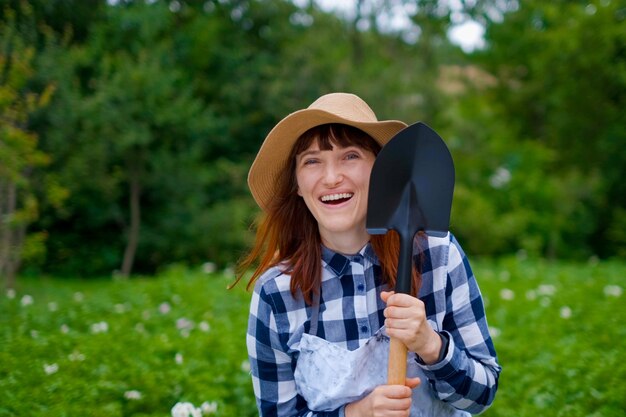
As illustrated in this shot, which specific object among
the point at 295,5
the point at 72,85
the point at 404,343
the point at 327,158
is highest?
the point at 295,5

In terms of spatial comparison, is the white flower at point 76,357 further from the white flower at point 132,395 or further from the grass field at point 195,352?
the white flower at point 132,395

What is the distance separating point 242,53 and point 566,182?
6964mm

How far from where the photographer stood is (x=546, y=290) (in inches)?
219

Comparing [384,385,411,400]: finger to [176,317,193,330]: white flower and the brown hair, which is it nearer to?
the brown hair

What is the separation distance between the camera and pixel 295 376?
1.77m

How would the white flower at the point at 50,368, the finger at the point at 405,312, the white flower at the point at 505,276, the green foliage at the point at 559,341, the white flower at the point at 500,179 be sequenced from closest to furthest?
the finger at the point at 405,312 < the white flower at the point at 50,368 < the green foliage at the point at 559,341 < the white flower at the point at 505,276 < the white flower at the point at 500,179

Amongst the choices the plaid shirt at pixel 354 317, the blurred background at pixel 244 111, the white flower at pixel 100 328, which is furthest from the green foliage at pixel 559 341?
the blurred background at pixel 244 111

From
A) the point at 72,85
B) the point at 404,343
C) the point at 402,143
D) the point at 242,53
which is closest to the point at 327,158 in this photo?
the point at 402,143

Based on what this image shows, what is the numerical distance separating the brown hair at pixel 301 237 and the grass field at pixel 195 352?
1.02 meters

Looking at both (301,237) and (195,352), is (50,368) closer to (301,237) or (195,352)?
(195,352)

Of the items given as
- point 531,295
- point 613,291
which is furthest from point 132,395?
point 613,291

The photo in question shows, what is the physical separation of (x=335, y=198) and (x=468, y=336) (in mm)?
500

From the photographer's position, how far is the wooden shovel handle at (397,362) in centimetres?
151

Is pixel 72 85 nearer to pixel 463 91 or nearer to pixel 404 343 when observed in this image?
pixel 404 343
